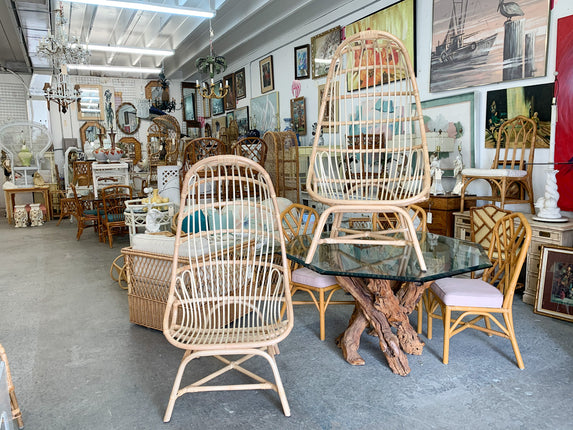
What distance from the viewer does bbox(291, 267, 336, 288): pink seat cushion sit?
2.72 m

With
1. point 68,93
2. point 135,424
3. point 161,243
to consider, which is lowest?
point 135,424

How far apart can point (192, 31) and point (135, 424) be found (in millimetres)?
7538

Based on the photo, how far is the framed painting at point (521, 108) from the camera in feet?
12.0

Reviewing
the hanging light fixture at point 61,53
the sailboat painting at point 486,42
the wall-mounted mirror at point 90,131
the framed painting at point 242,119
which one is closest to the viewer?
the sailboat painting at point 486,42

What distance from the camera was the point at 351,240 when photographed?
2.31 metres

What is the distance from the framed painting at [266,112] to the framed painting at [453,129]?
3.72 metres

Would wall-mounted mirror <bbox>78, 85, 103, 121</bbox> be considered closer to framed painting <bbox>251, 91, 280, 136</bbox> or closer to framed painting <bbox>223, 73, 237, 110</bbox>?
framed painting <bbox>223, 73, 237, 110</bbox>

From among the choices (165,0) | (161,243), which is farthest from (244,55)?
(161,243)

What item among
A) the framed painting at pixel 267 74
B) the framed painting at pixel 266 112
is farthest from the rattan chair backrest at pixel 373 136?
the framed painting at pixel 267 74

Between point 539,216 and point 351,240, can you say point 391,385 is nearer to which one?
point 351,240

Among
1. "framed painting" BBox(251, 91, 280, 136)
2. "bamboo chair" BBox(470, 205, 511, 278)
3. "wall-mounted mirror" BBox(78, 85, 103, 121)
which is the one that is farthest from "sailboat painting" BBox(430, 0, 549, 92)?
"wall-mounted mirror" BBox(78, 85, 103, 121)

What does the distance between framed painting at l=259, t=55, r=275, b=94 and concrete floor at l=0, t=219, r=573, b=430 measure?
562 centimetres

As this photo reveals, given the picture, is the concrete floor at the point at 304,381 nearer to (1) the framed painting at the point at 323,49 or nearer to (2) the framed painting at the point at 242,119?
(1) the framed painting at the point at 323,49

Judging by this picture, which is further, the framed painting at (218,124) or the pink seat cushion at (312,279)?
the framed painting at (218,124)
